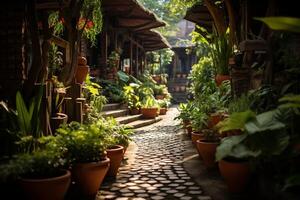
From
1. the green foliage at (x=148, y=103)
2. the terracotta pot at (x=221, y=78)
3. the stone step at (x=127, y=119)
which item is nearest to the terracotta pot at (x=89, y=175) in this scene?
the terracotta pot at (x=221, y=78)

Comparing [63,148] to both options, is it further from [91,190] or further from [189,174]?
[189,174]

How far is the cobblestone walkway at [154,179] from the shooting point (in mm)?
4164

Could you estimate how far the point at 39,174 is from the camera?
3.50 m

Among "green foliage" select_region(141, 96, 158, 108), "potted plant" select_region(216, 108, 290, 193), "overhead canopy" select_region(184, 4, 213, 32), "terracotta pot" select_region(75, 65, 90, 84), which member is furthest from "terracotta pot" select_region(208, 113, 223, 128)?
"green foliage" select_region(141, 96, 158, 108)

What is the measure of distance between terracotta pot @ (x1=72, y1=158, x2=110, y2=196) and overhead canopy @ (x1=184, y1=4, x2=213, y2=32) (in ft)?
23.4

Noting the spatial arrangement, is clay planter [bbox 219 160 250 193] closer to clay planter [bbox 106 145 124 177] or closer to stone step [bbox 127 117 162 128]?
clay planter [bbox 106 145 124 177]

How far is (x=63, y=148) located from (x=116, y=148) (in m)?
1.30

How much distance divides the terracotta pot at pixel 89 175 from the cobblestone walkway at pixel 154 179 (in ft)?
0.61

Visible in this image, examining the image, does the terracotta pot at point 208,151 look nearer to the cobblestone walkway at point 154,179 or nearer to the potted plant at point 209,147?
the potted plant at point 209,147

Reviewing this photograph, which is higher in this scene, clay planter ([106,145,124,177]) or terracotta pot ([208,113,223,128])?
terracotta pot ([208,113,223,128])

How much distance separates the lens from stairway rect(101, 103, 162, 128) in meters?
10.4

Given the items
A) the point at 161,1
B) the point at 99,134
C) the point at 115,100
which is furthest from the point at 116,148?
the point at 161,1

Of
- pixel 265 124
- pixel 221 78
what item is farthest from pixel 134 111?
pixel 265 124

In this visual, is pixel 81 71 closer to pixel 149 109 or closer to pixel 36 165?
pixel 36 165
